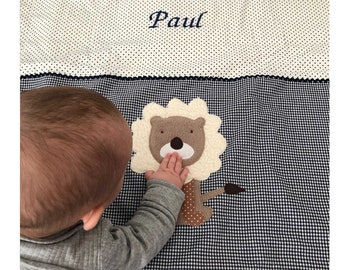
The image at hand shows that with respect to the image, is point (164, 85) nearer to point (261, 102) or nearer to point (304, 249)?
point (261, 102)

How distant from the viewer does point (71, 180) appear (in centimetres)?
47

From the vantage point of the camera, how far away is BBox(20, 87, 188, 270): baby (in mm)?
448

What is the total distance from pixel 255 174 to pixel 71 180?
0.41 meters

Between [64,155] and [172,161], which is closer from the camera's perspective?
[64,155]

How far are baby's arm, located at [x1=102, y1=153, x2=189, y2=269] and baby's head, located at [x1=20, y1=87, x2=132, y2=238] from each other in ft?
0.40

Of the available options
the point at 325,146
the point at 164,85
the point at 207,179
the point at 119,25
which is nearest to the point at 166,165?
the point at 207,179

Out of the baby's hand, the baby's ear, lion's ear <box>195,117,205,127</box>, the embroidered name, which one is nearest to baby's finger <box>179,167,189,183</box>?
the baby's hand

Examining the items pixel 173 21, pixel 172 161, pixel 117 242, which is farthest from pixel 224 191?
pixel 173 21

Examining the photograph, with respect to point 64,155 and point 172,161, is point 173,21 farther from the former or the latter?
point 64,155

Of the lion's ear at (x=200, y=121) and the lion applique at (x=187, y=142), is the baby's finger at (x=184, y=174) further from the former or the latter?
the lion's ear at (x=200, y=121)

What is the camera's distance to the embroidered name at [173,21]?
100 centimetres

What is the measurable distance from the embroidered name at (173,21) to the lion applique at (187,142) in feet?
0.78

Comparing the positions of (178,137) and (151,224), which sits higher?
(178,137)

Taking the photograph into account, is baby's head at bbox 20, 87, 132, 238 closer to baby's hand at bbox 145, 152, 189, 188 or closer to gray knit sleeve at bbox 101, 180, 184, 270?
gray knit sleeve at bbox 101, 180, 184, 270
